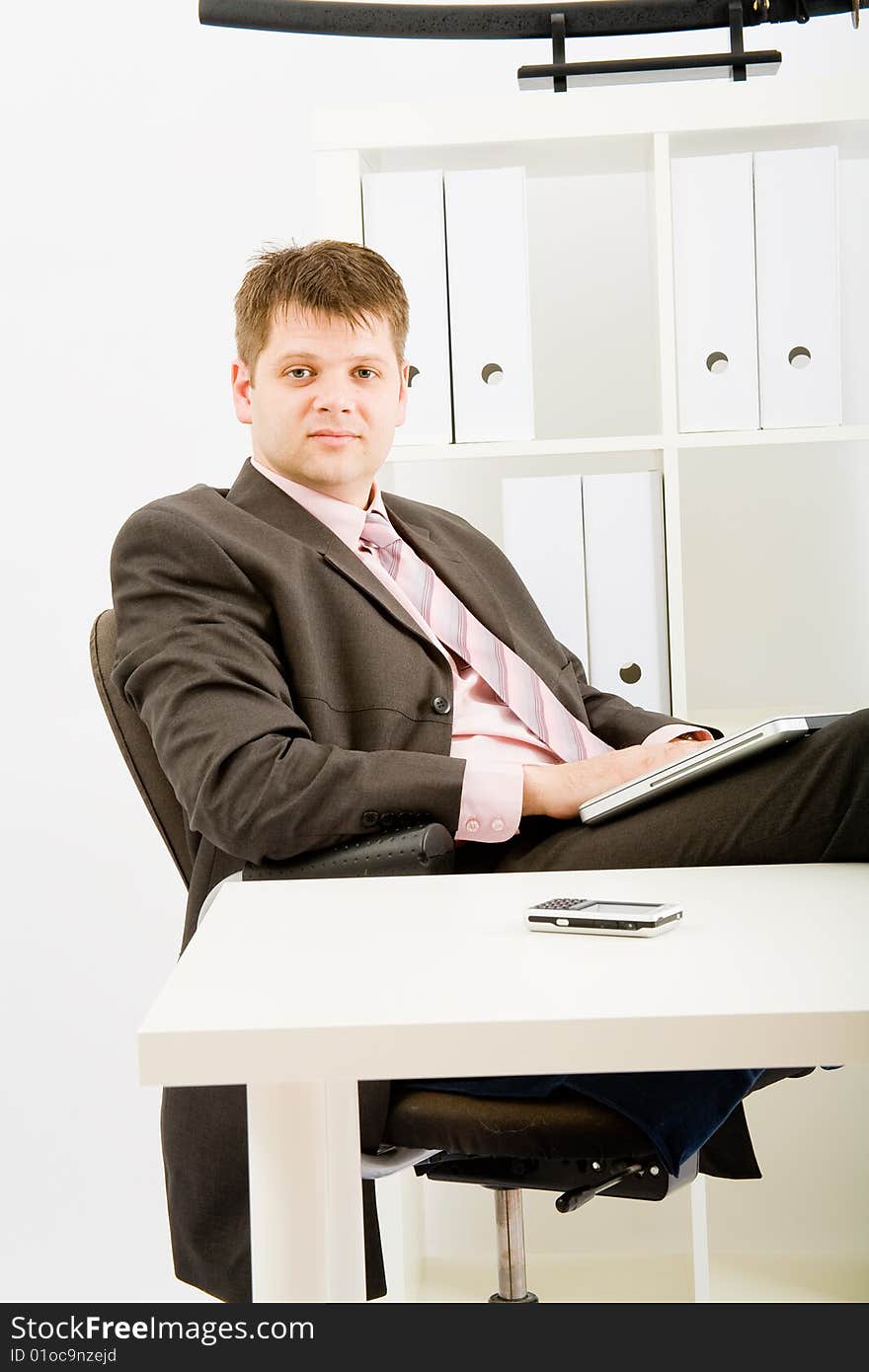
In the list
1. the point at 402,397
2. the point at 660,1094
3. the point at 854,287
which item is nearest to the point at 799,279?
the point at 854,287

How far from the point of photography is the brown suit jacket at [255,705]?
4.57 feet

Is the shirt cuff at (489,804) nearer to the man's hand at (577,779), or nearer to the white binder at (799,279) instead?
the man's hand at (577,779)

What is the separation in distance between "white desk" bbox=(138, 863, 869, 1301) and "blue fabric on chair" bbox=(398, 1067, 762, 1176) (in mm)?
184

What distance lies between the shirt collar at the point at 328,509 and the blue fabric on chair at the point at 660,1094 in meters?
0.72

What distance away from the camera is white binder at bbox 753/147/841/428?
2174mm

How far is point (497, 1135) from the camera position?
4.16ft

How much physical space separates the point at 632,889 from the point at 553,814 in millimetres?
393

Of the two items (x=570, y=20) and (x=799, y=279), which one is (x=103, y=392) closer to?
(x=570, y=20)

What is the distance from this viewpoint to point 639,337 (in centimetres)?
256

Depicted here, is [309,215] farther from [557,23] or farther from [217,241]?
[557,23]

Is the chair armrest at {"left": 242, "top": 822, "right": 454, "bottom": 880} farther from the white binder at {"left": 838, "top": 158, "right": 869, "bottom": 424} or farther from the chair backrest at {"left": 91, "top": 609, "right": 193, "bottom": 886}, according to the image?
the white binder at {"left": 838, "top": 158, "right": 869, "bottom": 424}
